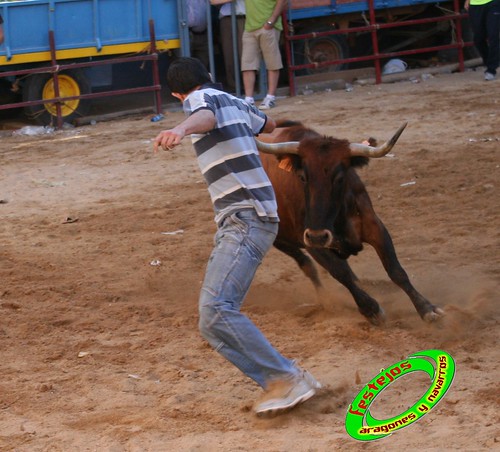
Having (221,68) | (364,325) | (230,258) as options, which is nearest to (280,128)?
(364,325)

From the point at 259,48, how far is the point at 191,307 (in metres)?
8.39

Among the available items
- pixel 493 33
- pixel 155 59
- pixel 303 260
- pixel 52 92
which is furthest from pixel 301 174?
pixel 493 33

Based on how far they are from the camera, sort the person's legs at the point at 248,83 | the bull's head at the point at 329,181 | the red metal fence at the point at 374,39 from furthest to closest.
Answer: the red metal fence at the point at 374,39, the person's legs at the point at 248,83, the bull's head at the point at 329,181

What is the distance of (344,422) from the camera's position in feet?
16.1

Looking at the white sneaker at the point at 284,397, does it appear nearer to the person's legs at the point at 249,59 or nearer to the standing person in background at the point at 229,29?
the person's legs at the point at 249,59

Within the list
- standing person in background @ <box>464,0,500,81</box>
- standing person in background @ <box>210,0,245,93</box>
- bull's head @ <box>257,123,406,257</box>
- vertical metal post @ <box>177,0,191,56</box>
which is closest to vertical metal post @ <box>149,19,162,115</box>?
vertical metal post @ <box>177,0,191,56</box>

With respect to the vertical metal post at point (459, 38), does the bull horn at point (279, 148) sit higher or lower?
lower

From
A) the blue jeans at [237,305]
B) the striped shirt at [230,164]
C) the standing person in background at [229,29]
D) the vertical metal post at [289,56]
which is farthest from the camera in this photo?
the vertical metal post at [289,56]

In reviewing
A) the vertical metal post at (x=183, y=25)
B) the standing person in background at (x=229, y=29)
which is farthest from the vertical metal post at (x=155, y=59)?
the standing person in background at (x=229, y=29)

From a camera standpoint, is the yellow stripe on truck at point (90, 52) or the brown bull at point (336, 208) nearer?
the brown bull at point (336, 208)

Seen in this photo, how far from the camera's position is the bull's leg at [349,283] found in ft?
21.0

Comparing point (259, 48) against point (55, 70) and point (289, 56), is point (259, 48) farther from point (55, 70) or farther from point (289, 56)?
point (55, 70)

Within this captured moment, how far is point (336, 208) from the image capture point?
20.7ft

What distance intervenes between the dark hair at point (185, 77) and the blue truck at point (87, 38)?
29.6 ft
